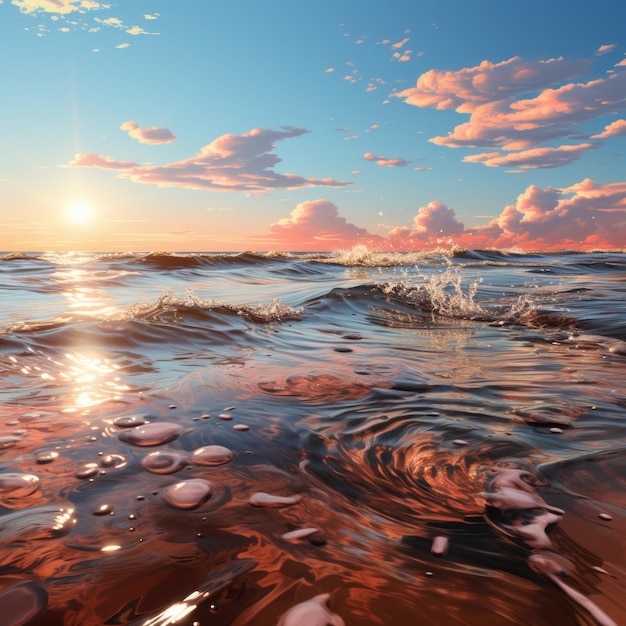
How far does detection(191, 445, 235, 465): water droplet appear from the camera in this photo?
5.98 ft

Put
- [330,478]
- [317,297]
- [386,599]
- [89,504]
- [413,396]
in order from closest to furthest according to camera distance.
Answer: [386,599]
[89,504]
[330,478]
[413,396]
[317,297]

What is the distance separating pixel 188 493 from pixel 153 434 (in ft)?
1.95

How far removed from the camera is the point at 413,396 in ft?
8.85

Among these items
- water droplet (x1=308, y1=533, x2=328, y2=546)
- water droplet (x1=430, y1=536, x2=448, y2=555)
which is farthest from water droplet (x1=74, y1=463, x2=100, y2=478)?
water droplet (x1=430, y1=536, x2=448, y2=555)

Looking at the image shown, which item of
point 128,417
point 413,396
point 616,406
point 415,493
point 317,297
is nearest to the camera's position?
point 415,493

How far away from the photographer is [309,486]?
164 centimetres

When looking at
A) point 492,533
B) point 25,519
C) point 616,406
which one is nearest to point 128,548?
point 25,519

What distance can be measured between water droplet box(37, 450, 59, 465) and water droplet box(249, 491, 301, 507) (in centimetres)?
89

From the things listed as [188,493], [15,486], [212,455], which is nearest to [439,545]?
[188,493]

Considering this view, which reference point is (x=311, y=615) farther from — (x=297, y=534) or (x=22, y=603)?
(x=22, y=603)

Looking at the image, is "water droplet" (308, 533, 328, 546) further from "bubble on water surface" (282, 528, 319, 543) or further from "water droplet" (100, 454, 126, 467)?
"water droplet" (100, 454, 126, 467)

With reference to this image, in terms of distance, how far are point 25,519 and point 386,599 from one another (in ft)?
3.72

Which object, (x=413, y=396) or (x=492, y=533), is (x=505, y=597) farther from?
(x=413, y=396)

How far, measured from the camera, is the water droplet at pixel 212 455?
1.82 m
